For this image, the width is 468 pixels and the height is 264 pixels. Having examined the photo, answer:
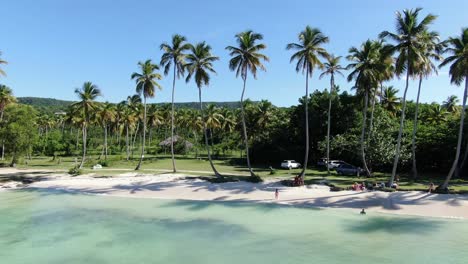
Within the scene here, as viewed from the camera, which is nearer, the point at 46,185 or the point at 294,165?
the point at 46,185

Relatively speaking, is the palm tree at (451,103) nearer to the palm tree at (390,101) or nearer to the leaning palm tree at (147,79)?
the palm tree at (390,101)

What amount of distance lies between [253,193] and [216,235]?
42.1 feet

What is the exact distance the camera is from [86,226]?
2511 centimetres

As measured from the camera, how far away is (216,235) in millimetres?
22906

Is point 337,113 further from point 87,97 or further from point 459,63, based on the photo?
point 87,97

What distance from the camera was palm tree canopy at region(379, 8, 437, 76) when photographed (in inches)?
1337

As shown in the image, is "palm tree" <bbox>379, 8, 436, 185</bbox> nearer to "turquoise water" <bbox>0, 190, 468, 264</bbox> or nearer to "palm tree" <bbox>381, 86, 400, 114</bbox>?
"turquoise water" <bbox>0, 190, 468, 264</bbox>

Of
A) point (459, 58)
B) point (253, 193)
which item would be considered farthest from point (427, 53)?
point (253, 193)

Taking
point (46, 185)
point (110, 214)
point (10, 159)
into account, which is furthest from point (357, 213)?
point (10, 159)

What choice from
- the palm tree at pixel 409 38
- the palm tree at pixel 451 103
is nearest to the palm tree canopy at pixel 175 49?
the palm tree at pixel 409 38

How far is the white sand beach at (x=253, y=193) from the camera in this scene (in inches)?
1153

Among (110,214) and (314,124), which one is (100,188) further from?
(314,124)

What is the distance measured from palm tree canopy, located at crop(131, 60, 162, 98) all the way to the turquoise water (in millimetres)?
23489

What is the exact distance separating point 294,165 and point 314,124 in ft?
27.6
